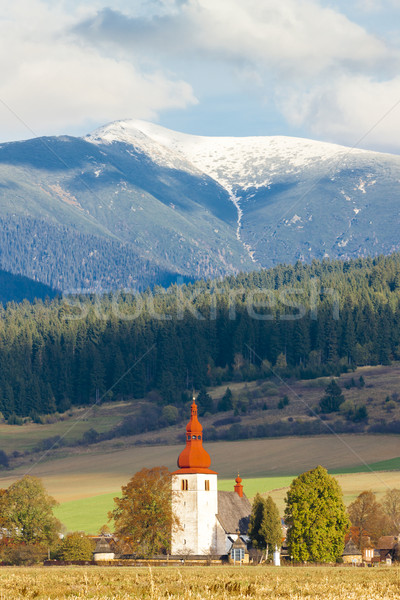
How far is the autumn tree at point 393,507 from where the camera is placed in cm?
11971

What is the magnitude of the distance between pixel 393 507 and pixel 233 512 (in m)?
26.0

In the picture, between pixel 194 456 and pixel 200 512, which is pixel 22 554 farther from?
pixel 194 456

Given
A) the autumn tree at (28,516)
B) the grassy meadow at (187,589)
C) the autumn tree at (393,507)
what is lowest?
the grassy meadow at (187,589)

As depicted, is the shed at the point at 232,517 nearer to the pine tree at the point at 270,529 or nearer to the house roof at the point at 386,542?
the pine tree at the point at 270,529

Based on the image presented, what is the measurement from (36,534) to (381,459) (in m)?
79.0

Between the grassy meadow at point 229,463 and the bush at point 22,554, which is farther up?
the grassy meadow at point 229,463

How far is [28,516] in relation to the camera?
93.3m

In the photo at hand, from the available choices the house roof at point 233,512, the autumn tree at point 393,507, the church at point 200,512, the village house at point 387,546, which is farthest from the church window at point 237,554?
the autumn tree at point 393,507

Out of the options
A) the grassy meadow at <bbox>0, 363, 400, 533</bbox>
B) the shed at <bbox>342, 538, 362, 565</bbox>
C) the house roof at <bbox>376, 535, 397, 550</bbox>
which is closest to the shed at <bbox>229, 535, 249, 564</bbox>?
the shed at <bbox>342, 538, 362, 565</bbox>

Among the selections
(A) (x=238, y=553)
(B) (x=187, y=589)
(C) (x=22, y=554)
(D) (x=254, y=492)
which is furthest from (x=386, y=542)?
(B) (x=187, y=589)

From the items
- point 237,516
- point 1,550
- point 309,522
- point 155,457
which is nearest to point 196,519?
point 237,516

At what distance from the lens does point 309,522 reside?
89.8 metres

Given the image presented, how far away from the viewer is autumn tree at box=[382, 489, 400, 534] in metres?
120

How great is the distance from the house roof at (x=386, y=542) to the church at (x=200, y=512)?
51.6 feet
